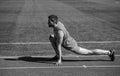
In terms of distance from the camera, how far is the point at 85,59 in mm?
10859

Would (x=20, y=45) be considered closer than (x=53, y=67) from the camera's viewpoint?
No

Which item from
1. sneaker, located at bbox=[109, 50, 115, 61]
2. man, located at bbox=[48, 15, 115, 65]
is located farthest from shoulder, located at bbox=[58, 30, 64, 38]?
sneaker, located at bbox=[109, 50, 115, 61]

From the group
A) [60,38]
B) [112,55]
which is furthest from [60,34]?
[112,55]

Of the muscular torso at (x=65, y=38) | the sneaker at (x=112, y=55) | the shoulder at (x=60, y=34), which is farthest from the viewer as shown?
the sneaker at (x=112, y=55)

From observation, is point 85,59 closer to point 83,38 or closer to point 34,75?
point 34,75

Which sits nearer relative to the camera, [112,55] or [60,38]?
[60,38]

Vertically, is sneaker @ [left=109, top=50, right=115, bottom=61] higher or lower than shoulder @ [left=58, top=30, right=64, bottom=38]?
lower

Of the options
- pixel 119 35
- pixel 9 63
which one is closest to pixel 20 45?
pixel 9 63

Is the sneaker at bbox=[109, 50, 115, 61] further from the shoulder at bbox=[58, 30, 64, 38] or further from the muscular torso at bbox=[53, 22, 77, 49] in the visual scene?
the shoulder at bbox=[58, 30, 64, 38]

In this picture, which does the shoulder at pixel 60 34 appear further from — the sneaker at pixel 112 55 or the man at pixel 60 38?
the sneaker at pixel 112 55

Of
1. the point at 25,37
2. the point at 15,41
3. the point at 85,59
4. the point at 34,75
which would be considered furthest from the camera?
the point at 25,37

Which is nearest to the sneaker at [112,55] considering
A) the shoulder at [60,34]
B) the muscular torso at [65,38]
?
the muscular torso at [65,38]

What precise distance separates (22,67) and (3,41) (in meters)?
4.90

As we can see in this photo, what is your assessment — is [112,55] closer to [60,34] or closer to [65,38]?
[65,38]
